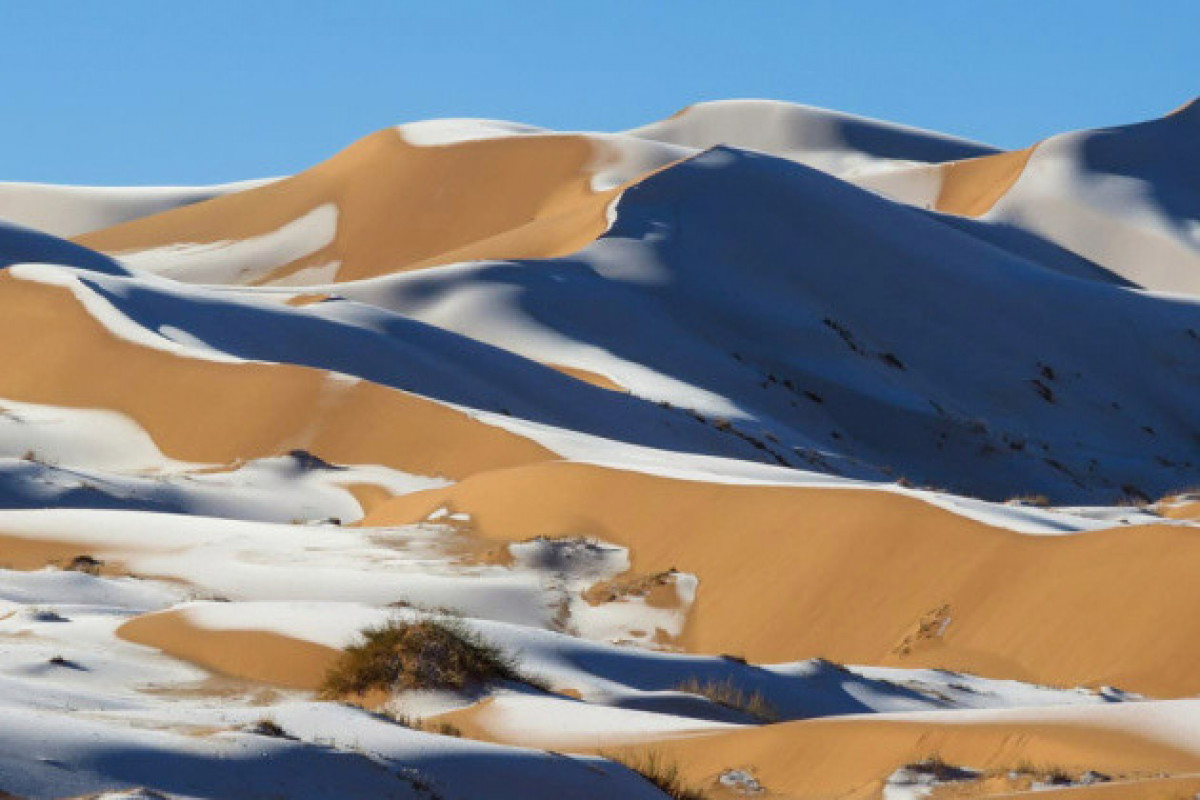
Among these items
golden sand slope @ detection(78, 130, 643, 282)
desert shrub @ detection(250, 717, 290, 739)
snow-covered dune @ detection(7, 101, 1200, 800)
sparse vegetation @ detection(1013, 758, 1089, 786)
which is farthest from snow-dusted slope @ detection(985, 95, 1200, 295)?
desert shrub @ detection(250, 717, 290, 739)

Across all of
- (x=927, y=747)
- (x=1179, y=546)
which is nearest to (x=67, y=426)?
(x=1179, y=546)

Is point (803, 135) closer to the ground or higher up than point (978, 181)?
higher up

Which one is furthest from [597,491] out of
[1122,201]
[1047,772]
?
[1122,201]

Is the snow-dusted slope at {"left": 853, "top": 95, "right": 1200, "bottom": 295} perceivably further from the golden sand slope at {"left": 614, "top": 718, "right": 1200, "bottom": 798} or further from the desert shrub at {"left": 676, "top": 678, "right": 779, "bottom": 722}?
the golden sand slope at {"left": 614, "top": 718, "right": 1200, "bottom": 798}

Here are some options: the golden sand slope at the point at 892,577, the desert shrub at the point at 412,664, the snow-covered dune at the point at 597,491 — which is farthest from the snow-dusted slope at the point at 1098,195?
the desert shrub at the point at 412,664

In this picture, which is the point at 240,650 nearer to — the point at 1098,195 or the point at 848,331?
the point at 848,331

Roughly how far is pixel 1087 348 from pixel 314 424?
2554 centimetres

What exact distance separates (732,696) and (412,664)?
260cm

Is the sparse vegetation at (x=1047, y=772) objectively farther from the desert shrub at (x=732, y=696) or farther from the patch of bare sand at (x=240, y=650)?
the patch of bare sand at (x=240, y=650)

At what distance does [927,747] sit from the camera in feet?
36.0

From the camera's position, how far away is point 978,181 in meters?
77.7

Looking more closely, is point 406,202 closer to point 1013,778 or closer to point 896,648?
point 896,648

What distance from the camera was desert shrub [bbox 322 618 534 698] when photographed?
40.8 ft

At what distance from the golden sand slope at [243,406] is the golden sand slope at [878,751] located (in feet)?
52.4
